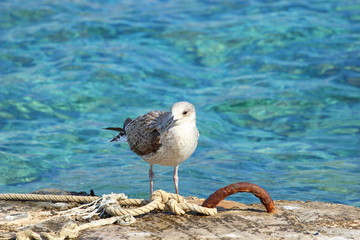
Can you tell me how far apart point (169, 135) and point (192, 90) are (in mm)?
6132

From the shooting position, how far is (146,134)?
19.0 feet

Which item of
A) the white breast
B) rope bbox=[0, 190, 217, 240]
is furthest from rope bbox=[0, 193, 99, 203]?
the white breast

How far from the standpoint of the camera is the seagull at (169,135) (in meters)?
5.38

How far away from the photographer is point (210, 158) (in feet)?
29.0

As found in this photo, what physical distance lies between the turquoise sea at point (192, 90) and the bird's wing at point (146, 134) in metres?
1.29

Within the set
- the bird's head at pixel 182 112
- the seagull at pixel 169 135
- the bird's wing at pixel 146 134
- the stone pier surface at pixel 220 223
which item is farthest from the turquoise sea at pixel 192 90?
the stone pier surface at pixel 220 223

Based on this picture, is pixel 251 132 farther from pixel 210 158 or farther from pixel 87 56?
pixel 87 56

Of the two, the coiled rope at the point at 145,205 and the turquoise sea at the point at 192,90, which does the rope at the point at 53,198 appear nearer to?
the coiled rope at the point at 145,205

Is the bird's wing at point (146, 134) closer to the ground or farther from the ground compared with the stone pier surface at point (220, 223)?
farther from the ground

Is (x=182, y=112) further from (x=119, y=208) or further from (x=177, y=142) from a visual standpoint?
(x=119, y=208)

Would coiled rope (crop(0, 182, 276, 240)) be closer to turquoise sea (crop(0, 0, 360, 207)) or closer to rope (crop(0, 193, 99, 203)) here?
rope (crop(0, 193, 99, 203))

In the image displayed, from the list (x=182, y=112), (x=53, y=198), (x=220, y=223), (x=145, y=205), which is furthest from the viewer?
(x=182, y=112)

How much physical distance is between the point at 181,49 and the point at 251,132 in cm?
412

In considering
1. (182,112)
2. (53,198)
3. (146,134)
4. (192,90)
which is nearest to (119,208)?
(53,198)
